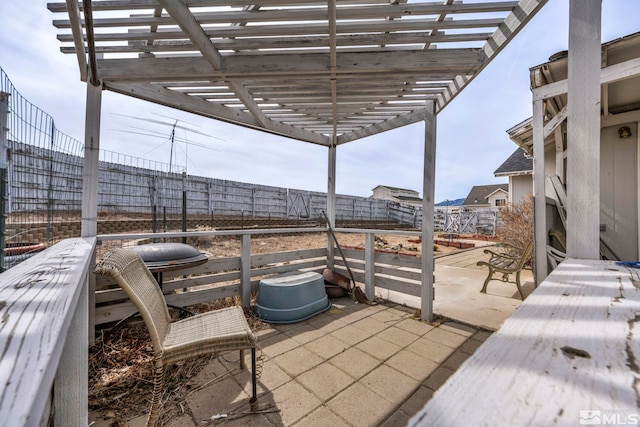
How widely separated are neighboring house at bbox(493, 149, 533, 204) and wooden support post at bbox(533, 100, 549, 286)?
6585mm

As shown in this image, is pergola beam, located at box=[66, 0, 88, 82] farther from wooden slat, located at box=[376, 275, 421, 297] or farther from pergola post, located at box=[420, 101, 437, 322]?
wooden slat, located at box=[376, 275, 421, 297]

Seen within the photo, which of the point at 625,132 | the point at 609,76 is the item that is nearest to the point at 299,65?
the point at 609,76

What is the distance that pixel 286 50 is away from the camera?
226 centimetres

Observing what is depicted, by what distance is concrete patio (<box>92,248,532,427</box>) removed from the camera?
1587mm

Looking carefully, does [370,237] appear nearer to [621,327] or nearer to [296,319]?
[296,319]

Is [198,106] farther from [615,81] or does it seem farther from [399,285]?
[615,81]

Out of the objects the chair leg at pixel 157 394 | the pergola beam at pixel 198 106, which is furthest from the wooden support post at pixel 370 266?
the chair leg at pixel 157 394

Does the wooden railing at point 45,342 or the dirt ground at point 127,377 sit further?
the dirt ground at point 127,377

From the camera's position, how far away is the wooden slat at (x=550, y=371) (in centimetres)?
32

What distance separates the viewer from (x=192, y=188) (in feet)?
32.0

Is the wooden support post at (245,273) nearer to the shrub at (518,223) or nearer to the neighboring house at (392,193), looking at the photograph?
the shrub at (518,223)

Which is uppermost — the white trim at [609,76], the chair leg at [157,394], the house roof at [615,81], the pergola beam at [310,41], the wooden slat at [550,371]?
the house roof at [615,81]

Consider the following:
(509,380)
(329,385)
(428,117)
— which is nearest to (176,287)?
(329,385)

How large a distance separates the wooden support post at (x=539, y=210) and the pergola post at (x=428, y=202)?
1.15 metres
